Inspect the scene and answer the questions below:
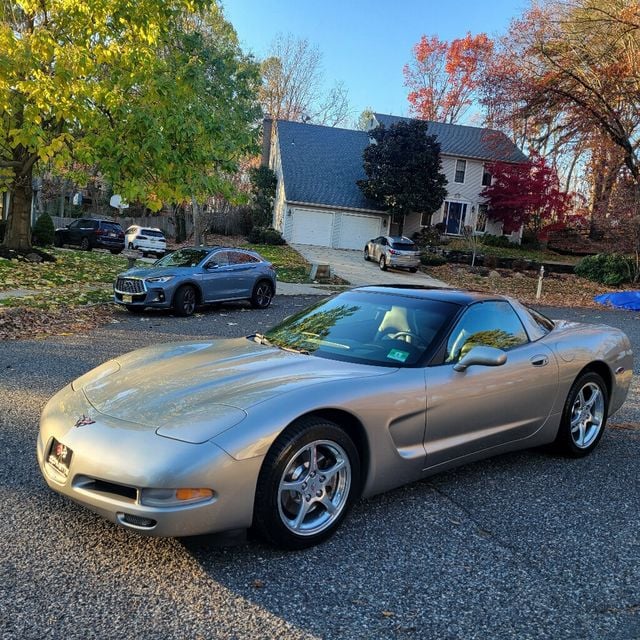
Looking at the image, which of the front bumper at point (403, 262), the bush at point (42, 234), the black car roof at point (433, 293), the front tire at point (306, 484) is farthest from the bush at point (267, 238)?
the front tire at point (306, 484)

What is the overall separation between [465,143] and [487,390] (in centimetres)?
3732

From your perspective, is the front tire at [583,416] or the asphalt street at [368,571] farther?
the front tire at [583,416]

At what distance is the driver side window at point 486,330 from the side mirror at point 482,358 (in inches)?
4.2

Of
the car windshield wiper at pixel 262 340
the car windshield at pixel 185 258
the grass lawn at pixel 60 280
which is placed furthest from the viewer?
the car windshield at pixel 185 258

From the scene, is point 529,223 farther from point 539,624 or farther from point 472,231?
point 539,624

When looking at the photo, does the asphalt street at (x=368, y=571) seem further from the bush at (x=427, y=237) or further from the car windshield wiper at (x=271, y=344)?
the bush at (x=427, y=237)

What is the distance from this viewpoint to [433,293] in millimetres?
4543

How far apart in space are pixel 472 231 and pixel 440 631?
3494 centimetres

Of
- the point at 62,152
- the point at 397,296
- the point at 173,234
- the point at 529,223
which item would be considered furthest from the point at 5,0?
the point at 529,223

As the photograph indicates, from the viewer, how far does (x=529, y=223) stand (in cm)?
3659

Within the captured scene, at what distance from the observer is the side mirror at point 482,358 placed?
376cm

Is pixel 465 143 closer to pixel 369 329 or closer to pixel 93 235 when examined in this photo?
pixel 93 235

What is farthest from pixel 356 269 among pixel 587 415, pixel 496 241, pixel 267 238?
pixel 587 415

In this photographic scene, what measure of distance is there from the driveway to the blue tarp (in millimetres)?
5469
